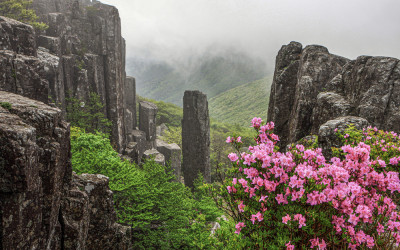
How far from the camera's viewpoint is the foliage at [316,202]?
417 cm

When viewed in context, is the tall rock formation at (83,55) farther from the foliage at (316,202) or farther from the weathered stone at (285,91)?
the foliage at (316,202)

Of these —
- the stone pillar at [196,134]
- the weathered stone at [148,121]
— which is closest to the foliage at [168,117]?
the weathered stone at [148,121]

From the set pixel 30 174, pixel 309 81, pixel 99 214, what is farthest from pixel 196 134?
pixel 30 174

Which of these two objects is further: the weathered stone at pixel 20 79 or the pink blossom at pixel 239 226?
the weathered stone at pixel 20 79

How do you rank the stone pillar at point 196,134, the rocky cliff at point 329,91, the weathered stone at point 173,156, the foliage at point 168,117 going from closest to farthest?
the rocky cliff at point 329,91
the weathered stone at point 173,156
the stone pillar at point 196,134
the foliage at point 168,117

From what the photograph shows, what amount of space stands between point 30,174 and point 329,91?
13831 mm

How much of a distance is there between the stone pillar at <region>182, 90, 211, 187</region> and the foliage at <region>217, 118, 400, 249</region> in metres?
28.5

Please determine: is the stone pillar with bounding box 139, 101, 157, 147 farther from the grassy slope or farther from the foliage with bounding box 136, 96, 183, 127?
the grassy slope

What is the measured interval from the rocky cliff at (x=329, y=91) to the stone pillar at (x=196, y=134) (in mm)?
17076

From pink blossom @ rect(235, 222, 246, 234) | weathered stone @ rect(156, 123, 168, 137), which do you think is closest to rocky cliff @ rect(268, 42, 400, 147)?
pink blossom @ rect(235, 222, 246, 234)

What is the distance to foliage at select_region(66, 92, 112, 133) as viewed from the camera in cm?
2431

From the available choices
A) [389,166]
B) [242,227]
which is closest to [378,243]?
[389,166]

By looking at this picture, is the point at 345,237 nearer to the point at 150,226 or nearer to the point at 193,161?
the point at 150,226

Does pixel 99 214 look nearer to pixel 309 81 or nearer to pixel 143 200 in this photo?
pixel 143 200
